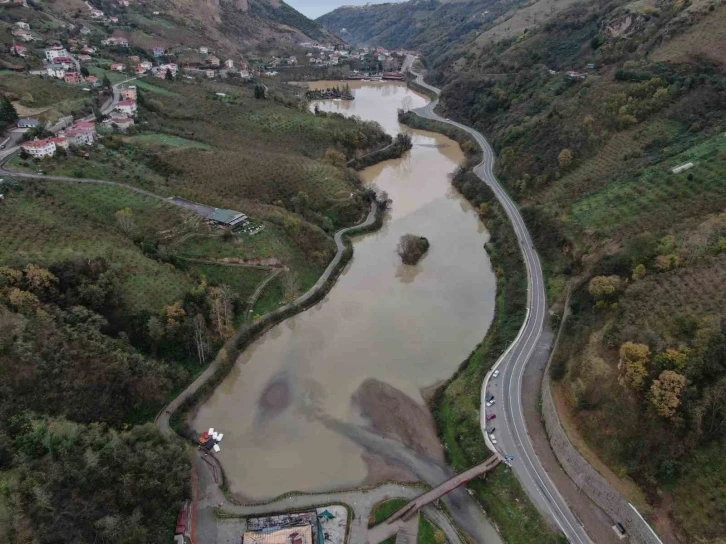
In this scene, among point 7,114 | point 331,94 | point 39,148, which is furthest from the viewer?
point 331,94

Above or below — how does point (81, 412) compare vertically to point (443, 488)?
below

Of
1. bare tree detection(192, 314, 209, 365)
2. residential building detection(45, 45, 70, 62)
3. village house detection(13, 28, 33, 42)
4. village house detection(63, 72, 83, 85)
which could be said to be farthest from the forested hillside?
village house detection(13, 28, 33, 42)

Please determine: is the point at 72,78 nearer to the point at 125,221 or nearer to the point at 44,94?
the point at 44,94

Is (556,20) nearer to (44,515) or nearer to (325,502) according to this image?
(325,502)

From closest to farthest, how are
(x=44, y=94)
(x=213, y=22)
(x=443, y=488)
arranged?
(x=443, y=488), (x=44, y=94), (x=213, y=22)

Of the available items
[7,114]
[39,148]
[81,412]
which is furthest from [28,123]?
[81,412]

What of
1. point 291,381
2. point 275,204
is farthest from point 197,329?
point 275,204

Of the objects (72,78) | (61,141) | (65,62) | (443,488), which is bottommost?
(61,141)

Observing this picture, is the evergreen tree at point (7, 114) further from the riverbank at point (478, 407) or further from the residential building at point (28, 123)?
the riverbank at point (478, 407)
